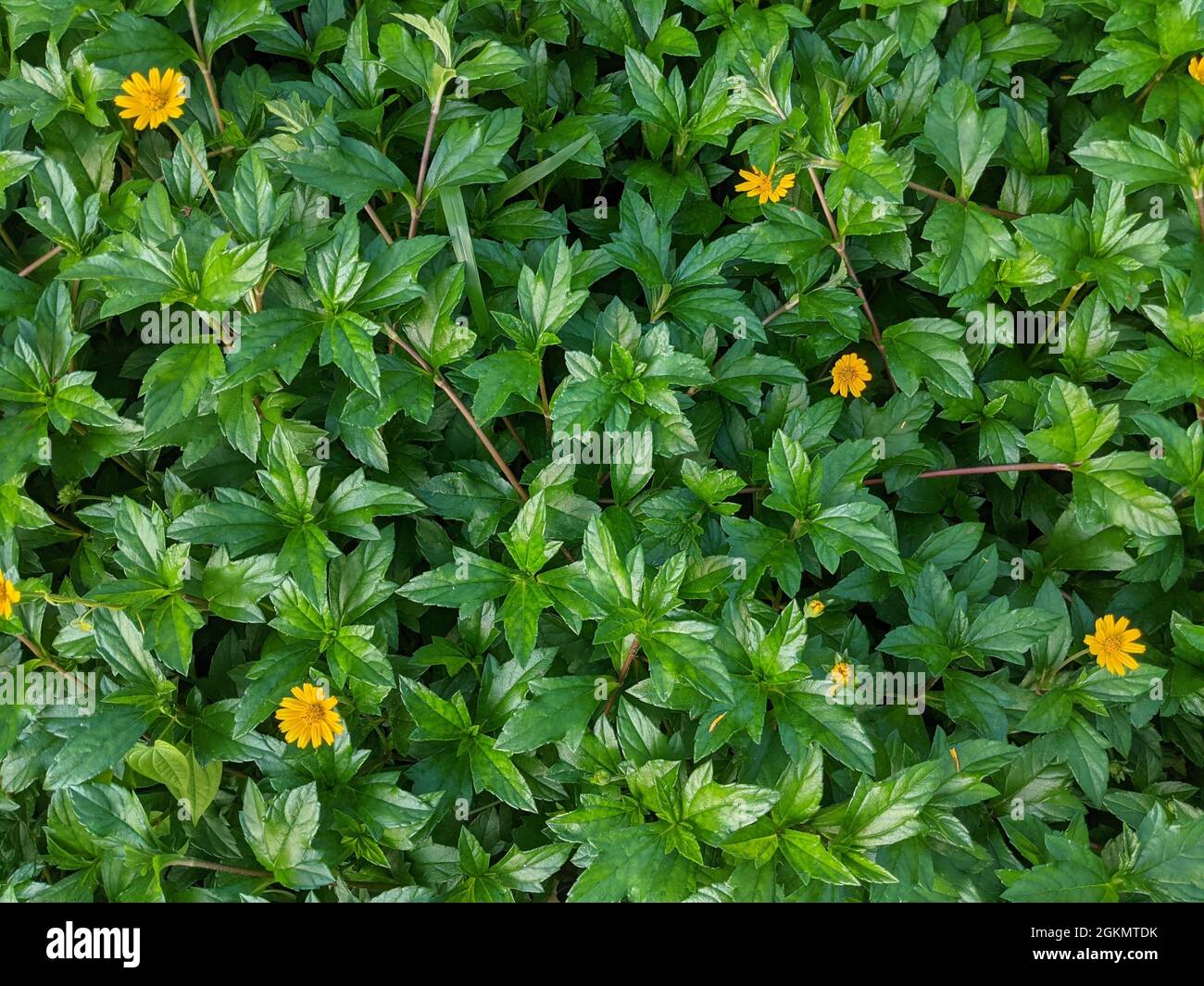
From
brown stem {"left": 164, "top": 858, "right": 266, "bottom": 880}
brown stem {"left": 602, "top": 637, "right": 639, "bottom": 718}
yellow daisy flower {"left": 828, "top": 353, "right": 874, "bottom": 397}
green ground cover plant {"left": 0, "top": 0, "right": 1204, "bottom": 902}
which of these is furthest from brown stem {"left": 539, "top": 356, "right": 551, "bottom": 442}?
brown stem {"left": 164, "top": 858, "right": 266, "bottom": 880}

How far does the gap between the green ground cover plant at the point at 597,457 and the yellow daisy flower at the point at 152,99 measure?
0.6 inches

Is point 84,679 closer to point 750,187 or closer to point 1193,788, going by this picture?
point 750,187

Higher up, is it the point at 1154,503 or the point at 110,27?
the point at 110,27

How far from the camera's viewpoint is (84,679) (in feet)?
6.81

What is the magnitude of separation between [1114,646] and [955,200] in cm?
106

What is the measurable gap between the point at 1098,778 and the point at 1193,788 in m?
0.30

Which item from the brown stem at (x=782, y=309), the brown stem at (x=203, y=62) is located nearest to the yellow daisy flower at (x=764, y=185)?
the brown stem at (x=782, y=309)

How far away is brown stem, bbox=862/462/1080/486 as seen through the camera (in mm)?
2197

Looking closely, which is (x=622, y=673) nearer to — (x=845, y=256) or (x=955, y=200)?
(x=845, y=256)

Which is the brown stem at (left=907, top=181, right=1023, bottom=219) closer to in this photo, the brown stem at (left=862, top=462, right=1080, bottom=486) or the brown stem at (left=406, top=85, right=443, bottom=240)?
the brown stem at (left=862, top=462, right=1080, bottom=486)

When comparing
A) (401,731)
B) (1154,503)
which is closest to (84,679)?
(401,731)

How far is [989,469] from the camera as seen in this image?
2.27 meters

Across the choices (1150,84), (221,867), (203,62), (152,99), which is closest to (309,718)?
(221,867)
